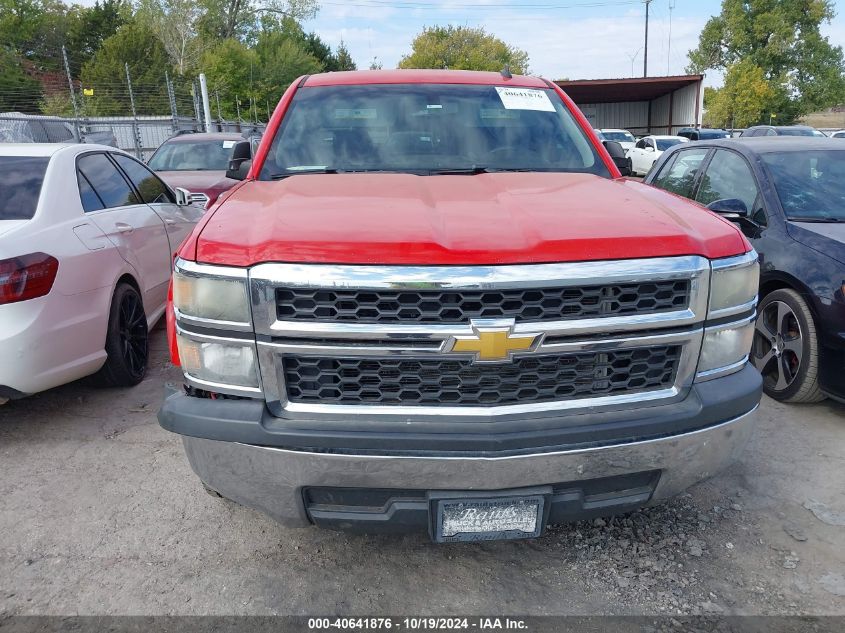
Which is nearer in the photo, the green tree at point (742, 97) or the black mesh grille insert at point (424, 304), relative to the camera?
the black mesh grille insert at point (424, 304)

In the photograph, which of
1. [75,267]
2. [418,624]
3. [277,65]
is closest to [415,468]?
[418,624]

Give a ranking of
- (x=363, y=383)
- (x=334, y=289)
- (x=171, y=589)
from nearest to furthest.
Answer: (x=334, y=289) < (x=363, y=383) < (x=171, y=589)

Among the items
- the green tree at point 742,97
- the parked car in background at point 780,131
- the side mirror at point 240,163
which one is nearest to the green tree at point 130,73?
the parked car in background at point 780,131

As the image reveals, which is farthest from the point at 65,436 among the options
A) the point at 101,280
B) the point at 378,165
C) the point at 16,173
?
the point at 378,165

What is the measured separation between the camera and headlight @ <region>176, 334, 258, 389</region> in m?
2.12

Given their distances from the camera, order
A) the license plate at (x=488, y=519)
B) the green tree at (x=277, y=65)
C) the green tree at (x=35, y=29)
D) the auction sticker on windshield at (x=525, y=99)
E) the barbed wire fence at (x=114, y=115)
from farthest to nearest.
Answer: the green tree at (x=35, y=29) → the green tree at (x=277, y=65) → the barbed wire fence at (x=114, y=115) → the auction sticker on windshield at (x=525, y=99) → the license plate at (x=488, y=519)

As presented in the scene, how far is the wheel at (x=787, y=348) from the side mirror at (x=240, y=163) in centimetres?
340

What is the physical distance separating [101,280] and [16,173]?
0.82 metres

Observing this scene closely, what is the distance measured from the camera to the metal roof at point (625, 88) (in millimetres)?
30953

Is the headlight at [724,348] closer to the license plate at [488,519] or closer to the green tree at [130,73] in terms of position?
the license plate at [488,519]

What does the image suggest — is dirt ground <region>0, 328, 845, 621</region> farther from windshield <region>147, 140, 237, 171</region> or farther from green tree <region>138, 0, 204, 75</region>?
green tree <region>138, 0, 204, 75</region>

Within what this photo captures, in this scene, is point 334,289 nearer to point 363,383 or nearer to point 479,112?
point 363,383

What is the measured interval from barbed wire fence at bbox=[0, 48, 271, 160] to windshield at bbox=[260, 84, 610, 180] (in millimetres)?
12663

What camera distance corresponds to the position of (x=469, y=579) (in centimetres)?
259
